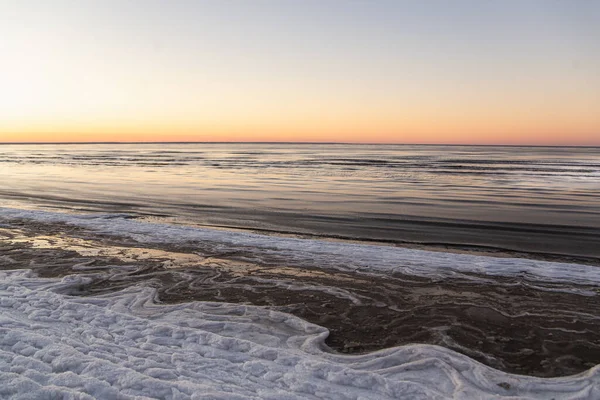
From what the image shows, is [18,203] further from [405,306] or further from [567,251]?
[567,251]

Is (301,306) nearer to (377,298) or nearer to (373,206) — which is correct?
(377,298)

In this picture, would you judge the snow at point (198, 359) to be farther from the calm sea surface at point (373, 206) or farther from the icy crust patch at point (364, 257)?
the calm sea surface at point (373, 206)

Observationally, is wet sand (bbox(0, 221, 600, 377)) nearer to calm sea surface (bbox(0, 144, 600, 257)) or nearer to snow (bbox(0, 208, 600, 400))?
snow (bbox(0, 208, 600, 400))

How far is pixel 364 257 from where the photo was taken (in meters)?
10.8

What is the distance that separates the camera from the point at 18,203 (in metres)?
21.0

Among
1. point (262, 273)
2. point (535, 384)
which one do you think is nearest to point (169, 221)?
point (262, 273)

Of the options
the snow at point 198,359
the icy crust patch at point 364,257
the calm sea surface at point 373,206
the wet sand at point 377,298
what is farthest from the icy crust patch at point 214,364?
the calm sea surface at point 373,206

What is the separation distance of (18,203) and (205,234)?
12.8 metres

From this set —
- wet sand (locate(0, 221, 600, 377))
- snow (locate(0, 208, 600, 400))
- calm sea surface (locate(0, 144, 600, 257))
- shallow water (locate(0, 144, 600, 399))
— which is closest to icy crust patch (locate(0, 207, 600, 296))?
shallow water (locate(0, 144, 600, 399))

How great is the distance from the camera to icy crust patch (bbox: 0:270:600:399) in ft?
14.9

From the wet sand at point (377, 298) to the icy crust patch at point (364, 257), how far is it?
1.29 ft

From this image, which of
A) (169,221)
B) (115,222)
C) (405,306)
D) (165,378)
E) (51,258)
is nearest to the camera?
(165,378)

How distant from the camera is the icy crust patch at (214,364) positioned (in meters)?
4.54

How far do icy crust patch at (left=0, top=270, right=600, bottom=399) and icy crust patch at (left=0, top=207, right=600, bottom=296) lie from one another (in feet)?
11.9
